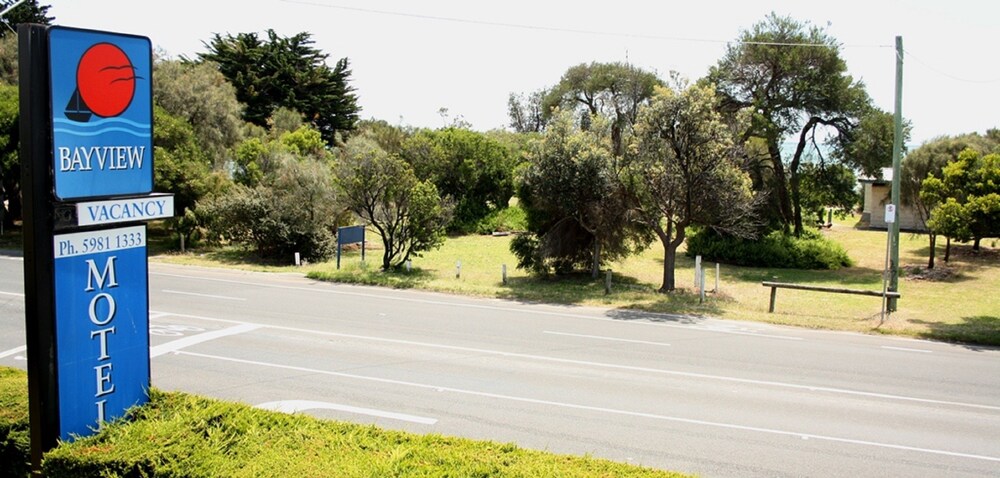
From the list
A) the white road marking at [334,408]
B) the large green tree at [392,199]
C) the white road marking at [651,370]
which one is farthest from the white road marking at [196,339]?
the large green tree at [392,199]

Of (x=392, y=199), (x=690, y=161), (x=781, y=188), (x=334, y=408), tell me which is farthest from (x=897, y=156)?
(x=781, y=188)

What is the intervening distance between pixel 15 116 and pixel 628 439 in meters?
31.9

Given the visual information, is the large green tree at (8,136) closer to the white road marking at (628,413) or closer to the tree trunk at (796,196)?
the white road marking at (628,413)

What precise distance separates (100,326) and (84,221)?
31.5 inches

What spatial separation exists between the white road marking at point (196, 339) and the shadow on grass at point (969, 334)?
15.6 m

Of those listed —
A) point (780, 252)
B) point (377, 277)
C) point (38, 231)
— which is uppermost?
point (38, 231)

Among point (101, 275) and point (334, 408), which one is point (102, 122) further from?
point (334, 408)

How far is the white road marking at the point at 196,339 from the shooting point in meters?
13.3

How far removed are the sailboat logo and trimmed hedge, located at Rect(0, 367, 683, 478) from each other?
7.51ft

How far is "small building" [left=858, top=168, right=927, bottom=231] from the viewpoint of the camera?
143ft

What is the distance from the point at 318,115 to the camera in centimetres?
5641

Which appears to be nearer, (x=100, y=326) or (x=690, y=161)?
(x=100, y=326)

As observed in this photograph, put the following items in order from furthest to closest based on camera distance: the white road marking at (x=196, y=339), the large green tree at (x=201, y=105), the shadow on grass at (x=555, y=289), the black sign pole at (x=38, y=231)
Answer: the large green tree at (x=201, y=105), the shadow on grass at (x=555, y=289), the white road marking at (x=196, y=339), the black sign pole at (x=38, y=231)

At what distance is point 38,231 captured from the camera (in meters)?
4.88
